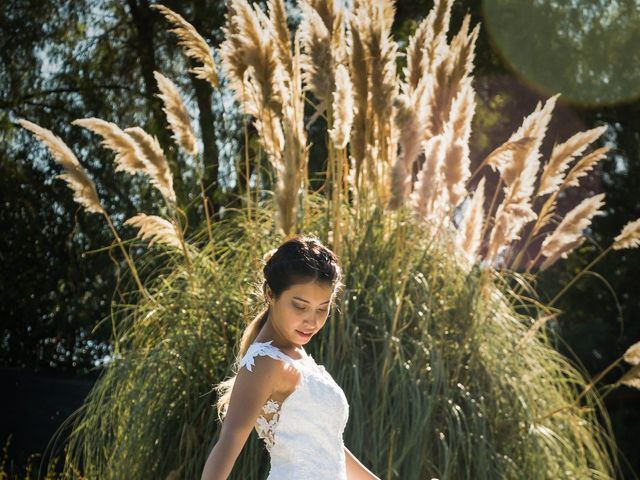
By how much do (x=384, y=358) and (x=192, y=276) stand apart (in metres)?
0.85

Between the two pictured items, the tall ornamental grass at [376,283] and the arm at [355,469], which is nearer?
the arm at [355,469]

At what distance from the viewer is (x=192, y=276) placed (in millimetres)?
4035

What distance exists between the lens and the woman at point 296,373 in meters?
2.27

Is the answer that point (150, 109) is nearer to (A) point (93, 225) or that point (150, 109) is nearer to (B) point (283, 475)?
(A) point (93, 225)

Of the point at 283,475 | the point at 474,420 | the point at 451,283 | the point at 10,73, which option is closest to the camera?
the point at 283,475

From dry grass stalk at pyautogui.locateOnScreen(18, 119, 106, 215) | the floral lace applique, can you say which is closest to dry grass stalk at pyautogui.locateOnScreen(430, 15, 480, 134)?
dry grass stalk at pyautogui.locateOnScreen(18, 119, 106, 215)

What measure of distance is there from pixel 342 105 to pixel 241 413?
1.95m

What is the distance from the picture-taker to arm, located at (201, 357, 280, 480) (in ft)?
6.93

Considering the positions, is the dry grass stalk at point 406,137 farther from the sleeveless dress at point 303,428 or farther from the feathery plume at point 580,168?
the sleeveless dress at point 303,428

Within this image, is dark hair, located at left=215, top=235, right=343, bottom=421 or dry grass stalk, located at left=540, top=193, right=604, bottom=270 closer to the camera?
dark hair, located at left=215, top=235, right=343, bottom=421

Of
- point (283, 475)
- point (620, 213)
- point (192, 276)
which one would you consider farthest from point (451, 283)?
point (620, 213)

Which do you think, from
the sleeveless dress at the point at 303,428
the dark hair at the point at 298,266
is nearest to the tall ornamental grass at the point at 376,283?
the sleeveless dress at the point at 303,428

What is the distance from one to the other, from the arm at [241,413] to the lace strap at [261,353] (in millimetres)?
10

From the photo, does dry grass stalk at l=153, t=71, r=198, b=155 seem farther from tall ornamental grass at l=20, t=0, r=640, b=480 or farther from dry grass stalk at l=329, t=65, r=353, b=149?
dry grass stalk at l=329, t=65, r=353, b=149
